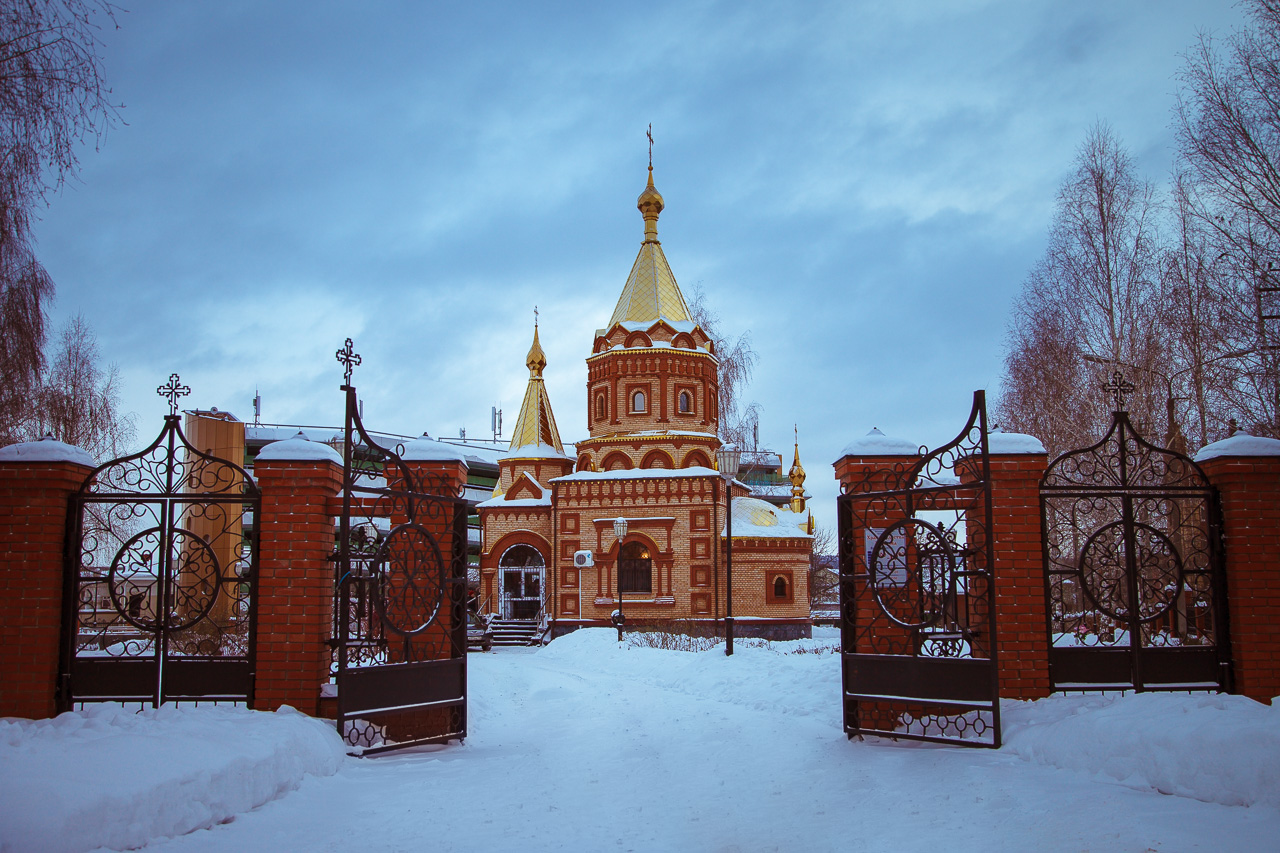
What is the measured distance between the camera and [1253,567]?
6617mm

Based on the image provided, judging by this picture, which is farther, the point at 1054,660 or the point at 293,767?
the point at 1054,660

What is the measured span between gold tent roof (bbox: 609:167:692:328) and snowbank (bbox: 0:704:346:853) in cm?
2143

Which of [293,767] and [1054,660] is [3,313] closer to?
[293,767]

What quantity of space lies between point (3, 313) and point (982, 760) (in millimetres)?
10862

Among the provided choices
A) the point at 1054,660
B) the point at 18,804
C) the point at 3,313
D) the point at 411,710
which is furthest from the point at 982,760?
the point at 3,313

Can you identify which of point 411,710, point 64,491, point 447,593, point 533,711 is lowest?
point 533,711

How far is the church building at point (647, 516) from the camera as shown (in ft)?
80.6

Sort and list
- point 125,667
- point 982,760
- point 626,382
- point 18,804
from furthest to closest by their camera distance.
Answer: point 626,382 → point 125,667 → point 982,760 → point 18,804

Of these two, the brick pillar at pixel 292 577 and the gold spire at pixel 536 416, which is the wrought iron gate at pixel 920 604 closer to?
the brick pillar at pixel 292 577

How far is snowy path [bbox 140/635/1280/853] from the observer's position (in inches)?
177

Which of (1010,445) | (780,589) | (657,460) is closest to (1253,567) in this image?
(1010,445)

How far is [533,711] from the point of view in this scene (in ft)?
33.0

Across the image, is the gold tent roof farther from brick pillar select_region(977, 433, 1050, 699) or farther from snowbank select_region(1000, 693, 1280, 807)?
snowbank select_region(1000, 693, 1280, 807)

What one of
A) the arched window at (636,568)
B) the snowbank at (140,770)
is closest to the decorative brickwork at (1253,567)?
the snowbank at (140,770)
